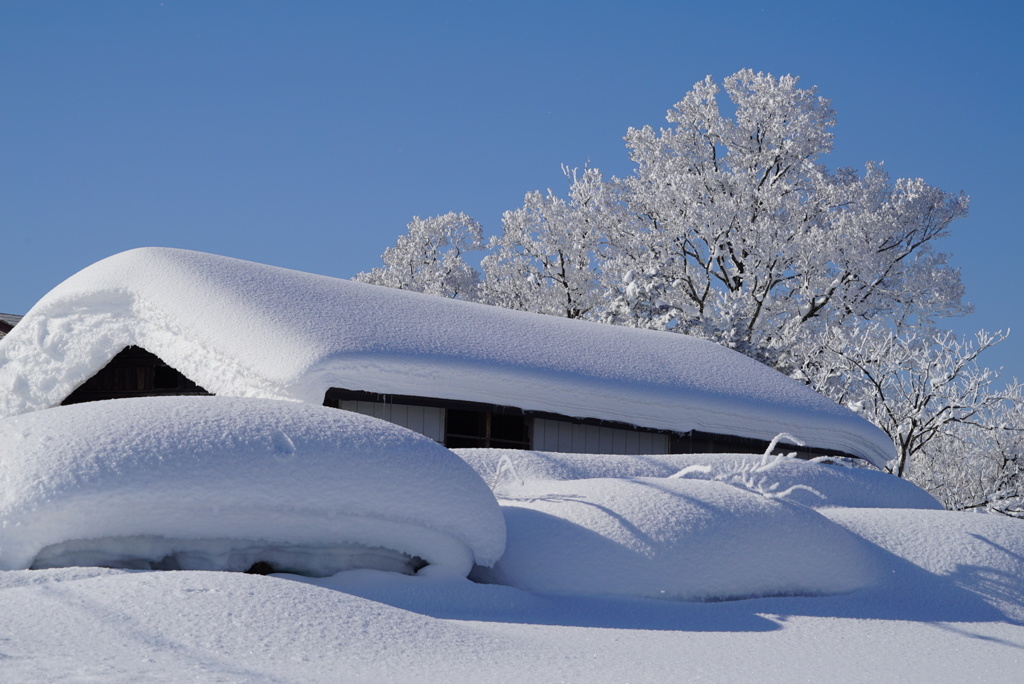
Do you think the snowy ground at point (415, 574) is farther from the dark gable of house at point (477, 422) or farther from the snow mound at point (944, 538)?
the dark gable of house at point (477, 422)

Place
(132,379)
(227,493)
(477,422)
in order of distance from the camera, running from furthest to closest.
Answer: (132,379), (477,422), (227,493)

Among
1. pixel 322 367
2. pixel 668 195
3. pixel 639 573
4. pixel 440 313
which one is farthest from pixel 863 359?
pixel 639 573

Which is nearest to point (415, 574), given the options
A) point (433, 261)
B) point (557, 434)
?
point (557, 434)

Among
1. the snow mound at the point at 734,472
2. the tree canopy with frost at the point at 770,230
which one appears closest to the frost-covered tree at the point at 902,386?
the tree canopy with frost at the point at 770,230

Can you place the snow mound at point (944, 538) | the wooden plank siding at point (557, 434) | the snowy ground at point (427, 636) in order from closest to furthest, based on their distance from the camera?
1. the snowy ground at point (427, 636)
2. the snow mound at point (944, 538)
3. the wooden plank siding at point (557, 434)

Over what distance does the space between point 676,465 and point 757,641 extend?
350 centimetres

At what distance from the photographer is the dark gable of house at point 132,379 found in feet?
33.1

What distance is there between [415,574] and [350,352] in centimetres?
398

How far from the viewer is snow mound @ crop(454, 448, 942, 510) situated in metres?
6.55

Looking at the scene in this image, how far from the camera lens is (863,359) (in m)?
17.6

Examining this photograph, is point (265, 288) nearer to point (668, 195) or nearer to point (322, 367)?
point (322, 367)

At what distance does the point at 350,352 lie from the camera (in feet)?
27.5

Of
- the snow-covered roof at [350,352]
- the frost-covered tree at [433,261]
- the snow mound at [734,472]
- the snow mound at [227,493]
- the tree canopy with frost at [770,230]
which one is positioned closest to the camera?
the snow mound at [227,493]

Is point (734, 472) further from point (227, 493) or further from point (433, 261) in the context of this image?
point (433, 261)
